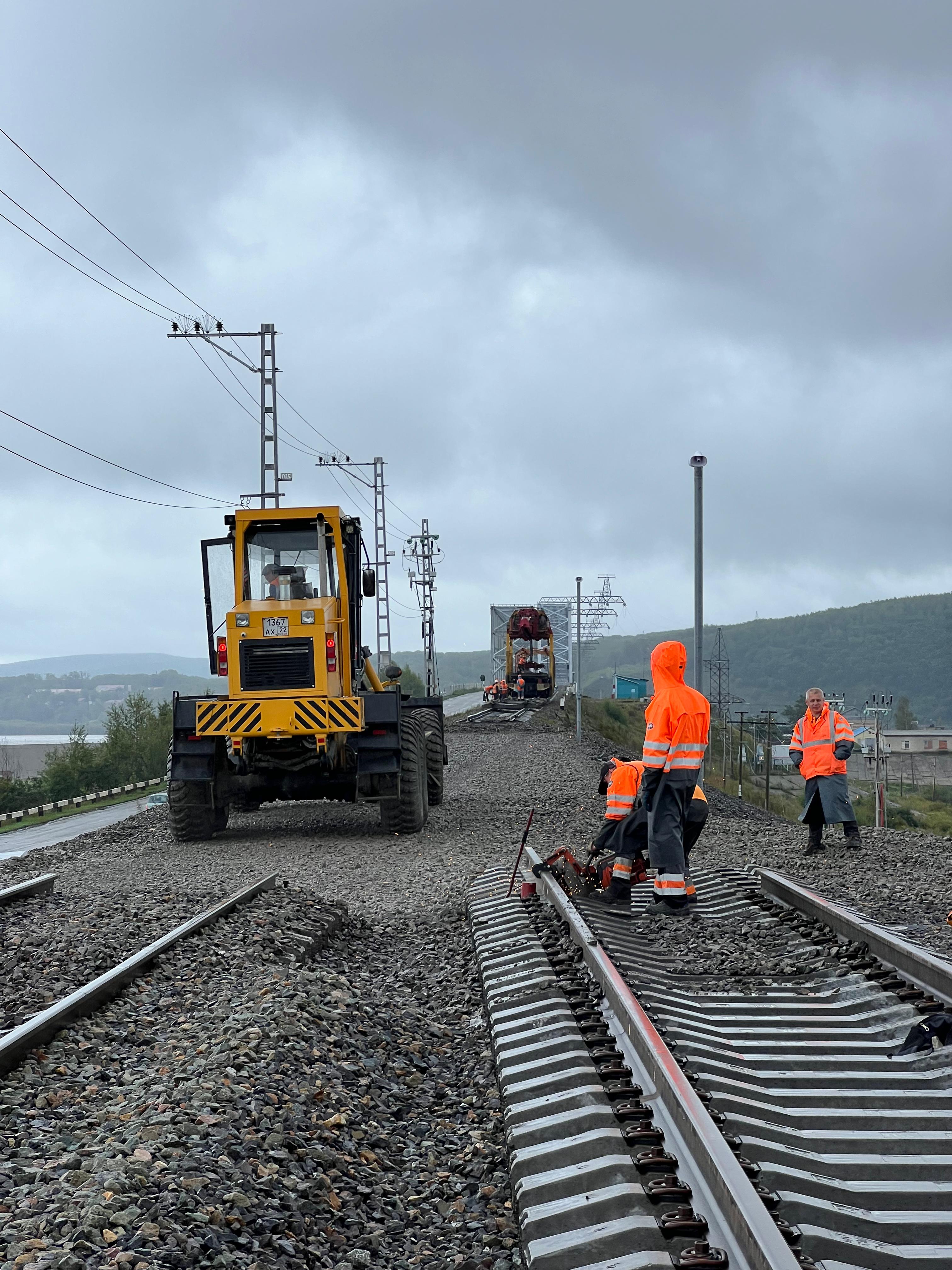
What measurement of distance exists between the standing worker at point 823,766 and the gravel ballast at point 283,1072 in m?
0.37

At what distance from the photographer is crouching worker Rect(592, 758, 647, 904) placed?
8672mm

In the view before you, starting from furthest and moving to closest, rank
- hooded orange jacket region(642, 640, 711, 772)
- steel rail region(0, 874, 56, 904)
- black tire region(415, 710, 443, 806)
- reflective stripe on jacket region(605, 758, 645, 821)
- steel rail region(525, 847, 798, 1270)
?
black tire region(415, 710, 443, 806)
steel rail region(0, 874, 56, 904)
reflective stripe on jacket region(605, 758, 645, 821)
hooded orange jacket region(642, 640, 711, 772)
steel rail region(525, 847, 798, 1270)

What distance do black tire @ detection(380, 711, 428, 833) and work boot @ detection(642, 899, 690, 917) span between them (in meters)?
6.30

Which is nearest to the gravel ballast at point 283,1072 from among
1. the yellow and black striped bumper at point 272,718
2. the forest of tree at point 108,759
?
the yellow and black striped bumper at point 272,718

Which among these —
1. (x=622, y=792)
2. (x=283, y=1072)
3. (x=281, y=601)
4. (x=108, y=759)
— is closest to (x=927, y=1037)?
(x=283, y=1072)

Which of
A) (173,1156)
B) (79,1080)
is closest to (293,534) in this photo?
(79,1080)

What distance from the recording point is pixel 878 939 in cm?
611

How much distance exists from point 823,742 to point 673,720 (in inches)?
165

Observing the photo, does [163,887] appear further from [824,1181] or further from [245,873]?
[824,1181]

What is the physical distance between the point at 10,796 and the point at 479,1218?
44.1m

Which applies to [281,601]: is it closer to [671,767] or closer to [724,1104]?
[671,767]

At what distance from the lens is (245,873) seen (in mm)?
11438

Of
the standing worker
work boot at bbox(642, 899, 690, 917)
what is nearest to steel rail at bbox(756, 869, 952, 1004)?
work boot at bbox(642, 899, 690, 917)

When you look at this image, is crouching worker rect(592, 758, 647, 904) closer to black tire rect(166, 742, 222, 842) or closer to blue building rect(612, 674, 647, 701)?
black tire rect(166, 742, 222, 842)
